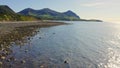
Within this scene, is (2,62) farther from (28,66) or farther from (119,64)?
(119,64)

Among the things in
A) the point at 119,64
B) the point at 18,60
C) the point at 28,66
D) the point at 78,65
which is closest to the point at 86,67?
the point at 78,65

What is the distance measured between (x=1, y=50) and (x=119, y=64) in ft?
74.7

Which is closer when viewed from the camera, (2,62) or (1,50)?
(2,62)

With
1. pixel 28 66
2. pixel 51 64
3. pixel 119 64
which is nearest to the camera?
pixel 28 66

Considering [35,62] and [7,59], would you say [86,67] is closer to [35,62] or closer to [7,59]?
[35,62]

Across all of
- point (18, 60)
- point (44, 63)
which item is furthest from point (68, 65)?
point (18, 60)

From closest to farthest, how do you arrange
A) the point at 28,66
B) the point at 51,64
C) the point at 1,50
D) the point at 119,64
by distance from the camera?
1. the point at 28,66
2. the point at 51,64
3. the point at 119,64
4. the point at 1,50

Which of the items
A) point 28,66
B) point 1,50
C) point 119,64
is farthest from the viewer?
point 1,50

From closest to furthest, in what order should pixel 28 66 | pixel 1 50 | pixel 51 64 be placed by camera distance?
pixel 28 66
pixel 51 64
pixel 1 50

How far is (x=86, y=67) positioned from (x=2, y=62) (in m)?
12.9

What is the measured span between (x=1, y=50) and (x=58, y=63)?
46.1ft

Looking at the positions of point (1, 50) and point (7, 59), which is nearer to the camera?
point (7, 59)

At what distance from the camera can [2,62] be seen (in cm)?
3011

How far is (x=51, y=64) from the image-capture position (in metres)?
30.5
